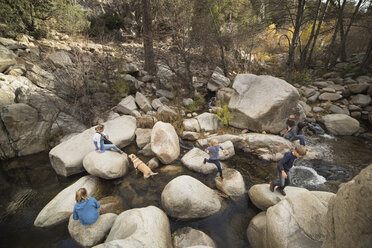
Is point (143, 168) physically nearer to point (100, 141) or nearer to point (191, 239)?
point (100, 141)

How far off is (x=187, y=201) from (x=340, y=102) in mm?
11618

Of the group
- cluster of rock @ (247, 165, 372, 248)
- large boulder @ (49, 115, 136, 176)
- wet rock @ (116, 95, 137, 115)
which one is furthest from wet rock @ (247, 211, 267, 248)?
wet rock @ (116, 95, 137, 115)

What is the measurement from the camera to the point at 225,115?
8375 millimetres

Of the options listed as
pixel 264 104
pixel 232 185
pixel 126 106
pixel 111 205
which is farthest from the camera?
pixel 126 106

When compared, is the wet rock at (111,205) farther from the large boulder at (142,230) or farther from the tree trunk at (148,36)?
the tree trunk at (148,36)

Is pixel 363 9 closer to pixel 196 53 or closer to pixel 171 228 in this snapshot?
pixel 196 53

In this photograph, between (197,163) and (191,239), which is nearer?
(191,239)

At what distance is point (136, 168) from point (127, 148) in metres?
1.79

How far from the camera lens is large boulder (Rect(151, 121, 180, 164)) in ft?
21.4

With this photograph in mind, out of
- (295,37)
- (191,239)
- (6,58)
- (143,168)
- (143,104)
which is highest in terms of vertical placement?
(295,37)

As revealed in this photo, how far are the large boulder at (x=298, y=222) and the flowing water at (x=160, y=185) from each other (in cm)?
110

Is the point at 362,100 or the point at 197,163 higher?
the point at 362,100

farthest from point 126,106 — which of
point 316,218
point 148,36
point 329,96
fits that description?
point 329,96

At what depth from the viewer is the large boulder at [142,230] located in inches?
128
